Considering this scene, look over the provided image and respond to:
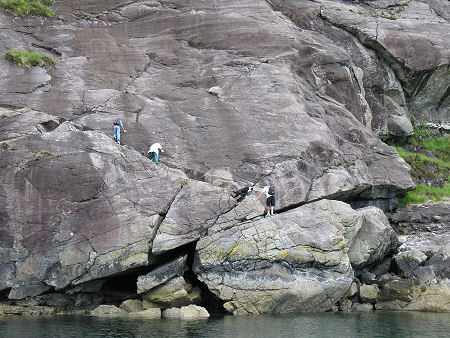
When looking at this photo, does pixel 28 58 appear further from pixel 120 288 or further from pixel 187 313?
pixel 187 313

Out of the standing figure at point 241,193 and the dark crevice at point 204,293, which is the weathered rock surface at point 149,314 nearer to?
the dark crevice at point 204,293

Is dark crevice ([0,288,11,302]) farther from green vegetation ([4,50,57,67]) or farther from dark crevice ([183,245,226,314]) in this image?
green vegetation ([4,50,57,67])

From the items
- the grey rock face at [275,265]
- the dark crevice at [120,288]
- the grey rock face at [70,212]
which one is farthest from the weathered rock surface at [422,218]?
the dark crevice at [120,288]

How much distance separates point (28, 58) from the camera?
33.8 metres

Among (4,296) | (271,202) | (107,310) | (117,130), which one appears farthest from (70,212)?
(271,202)

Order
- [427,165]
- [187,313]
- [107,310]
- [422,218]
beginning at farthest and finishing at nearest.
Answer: [427,165]
[422,218]
[107,310]
[187,313]

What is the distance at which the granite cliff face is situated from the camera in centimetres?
2534

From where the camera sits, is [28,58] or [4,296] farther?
[28,58]

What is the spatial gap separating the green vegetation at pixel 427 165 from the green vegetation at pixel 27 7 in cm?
3237

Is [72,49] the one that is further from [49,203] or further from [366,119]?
[366,119]

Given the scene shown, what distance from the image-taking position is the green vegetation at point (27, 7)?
38.8 meters

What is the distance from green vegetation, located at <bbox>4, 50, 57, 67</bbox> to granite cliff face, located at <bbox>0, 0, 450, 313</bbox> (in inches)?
25.5

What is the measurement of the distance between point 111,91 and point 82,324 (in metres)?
16.4

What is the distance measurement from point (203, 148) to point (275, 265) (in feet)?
29.7
